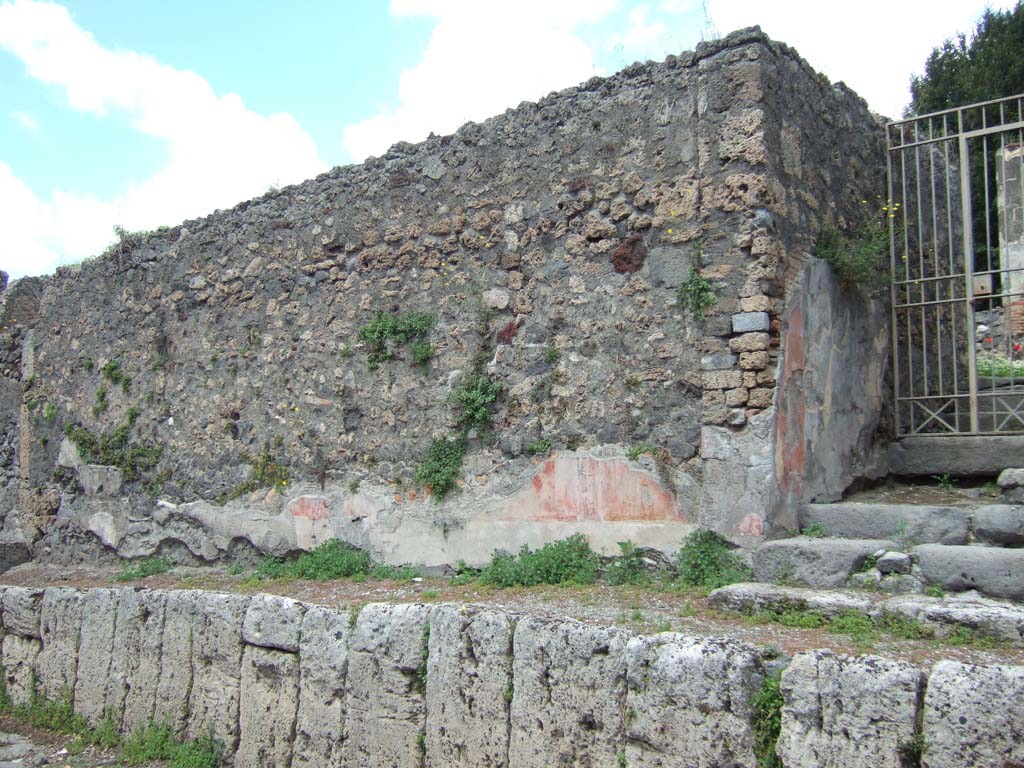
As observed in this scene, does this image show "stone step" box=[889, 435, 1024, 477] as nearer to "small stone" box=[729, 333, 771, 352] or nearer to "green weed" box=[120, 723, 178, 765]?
"small stone" box=[729, 333, 771, 352]

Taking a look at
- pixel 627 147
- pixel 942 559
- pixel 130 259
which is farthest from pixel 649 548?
pixel 130 259

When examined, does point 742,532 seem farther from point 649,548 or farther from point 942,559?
point 942,559

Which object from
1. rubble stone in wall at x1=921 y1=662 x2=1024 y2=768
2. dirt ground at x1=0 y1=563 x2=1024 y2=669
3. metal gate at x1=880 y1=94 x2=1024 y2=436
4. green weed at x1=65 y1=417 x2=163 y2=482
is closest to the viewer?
rubble stone in wall at x1=921 y1=662 x2=1024 y2=768

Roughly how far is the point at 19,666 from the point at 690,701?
5.28 meters

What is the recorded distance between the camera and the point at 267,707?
505 centimetres

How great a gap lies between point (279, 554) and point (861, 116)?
5359 millimetres

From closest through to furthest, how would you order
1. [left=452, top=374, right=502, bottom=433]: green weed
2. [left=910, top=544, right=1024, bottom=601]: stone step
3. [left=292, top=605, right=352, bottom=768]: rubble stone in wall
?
[left=910, top=544, right=1024, bottom=601]: stone step < [left=292, top=605, right=352, bottom=768]: rubble stone in wall < [left=452, top=374, right=502, bottom=433]: green weed

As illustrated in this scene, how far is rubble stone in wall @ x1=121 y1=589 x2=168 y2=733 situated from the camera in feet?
18.7

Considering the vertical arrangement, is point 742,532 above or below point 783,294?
below

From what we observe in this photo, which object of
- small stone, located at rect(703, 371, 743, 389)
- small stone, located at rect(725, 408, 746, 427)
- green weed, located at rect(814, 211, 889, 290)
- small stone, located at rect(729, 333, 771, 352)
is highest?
green weed, located at rect(814, 211, 889, 290)

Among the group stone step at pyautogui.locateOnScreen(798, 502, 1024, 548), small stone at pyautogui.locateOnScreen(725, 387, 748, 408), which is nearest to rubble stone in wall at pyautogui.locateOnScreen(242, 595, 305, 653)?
small stone at pyautogui.locateOnScreen(725, 387, 748, 408)

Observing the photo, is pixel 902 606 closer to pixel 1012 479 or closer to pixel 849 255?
pixel 1012 479

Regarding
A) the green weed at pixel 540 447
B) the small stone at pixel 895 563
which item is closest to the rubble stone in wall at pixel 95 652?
the green weed at pixel 540 447

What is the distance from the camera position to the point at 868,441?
600cm
